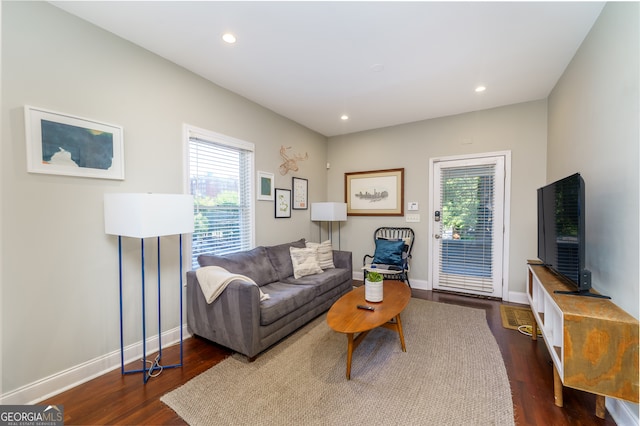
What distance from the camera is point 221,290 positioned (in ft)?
7.33

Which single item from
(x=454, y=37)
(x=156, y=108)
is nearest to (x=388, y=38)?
(x=454, y=37)

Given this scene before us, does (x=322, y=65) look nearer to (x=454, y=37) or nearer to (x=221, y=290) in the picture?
(x=454, y=37)

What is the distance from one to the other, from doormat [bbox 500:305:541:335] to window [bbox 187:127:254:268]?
322cm

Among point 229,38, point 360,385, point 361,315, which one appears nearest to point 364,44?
point 229,38

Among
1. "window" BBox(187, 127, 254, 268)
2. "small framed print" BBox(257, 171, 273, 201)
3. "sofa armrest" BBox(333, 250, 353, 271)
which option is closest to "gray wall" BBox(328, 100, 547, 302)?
"sofa armrest" BBox(333, 250, 353, 271)

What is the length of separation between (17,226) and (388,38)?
3.03m

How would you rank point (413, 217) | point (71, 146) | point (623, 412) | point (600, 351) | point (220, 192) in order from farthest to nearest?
point (413, 217)
point (220, 192)
point (71, 146)
point (623, 412)
point (600, 351)

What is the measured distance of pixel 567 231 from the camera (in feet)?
6.03

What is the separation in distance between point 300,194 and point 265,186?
828 millimetres

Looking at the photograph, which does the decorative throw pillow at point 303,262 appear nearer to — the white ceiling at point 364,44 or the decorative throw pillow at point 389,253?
the decorative throw pillow at point 389,253

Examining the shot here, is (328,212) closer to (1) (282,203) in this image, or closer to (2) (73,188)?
(1) (282,203)

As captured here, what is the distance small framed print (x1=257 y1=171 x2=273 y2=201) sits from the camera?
356cm

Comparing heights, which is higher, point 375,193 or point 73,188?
point 375,193

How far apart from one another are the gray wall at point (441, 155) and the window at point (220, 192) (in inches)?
81.1
